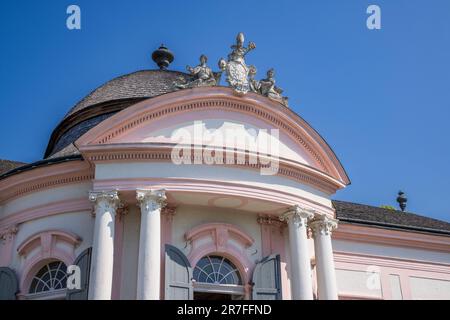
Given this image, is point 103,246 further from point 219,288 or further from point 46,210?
point 219,288

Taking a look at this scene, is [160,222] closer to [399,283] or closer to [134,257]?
[134,257]

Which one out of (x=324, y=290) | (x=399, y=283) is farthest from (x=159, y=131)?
(x=399, y=283)

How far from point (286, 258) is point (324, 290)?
1282 mm

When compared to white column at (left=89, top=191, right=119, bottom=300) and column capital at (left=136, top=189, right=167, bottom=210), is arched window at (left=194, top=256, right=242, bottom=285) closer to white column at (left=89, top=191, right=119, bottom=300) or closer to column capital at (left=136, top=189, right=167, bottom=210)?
column capital at (left=136, top=189, right=167, bottom=210)

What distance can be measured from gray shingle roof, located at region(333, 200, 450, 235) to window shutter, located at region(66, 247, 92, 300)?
8.37 meters

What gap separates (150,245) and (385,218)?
1161 cm

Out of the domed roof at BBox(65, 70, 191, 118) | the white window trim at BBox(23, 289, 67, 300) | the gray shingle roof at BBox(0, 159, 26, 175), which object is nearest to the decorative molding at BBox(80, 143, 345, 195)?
the white window trim at BBox(23, 289, 67, 300)

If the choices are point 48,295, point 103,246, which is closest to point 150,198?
point 103,246

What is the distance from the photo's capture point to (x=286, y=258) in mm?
15711

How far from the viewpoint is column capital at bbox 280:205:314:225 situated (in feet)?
49.9

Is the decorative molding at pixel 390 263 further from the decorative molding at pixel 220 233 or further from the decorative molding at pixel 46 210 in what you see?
the decorative molding at pixel 46 210

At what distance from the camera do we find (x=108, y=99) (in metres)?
18.7

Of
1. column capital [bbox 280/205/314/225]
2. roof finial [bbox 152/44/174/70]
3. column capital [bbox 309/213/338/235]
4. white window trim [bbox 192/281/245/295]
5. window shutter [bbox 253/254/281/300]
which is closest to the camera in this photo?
white window trim [bbox 192/281/245/295]

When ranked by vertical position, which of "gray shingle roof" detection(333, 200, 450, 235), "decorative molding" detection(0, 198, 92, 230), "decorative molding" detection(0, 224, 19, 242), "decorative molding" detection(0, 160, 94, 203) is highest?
"gray shingle roof" detection(333, 200, 450, 235)
